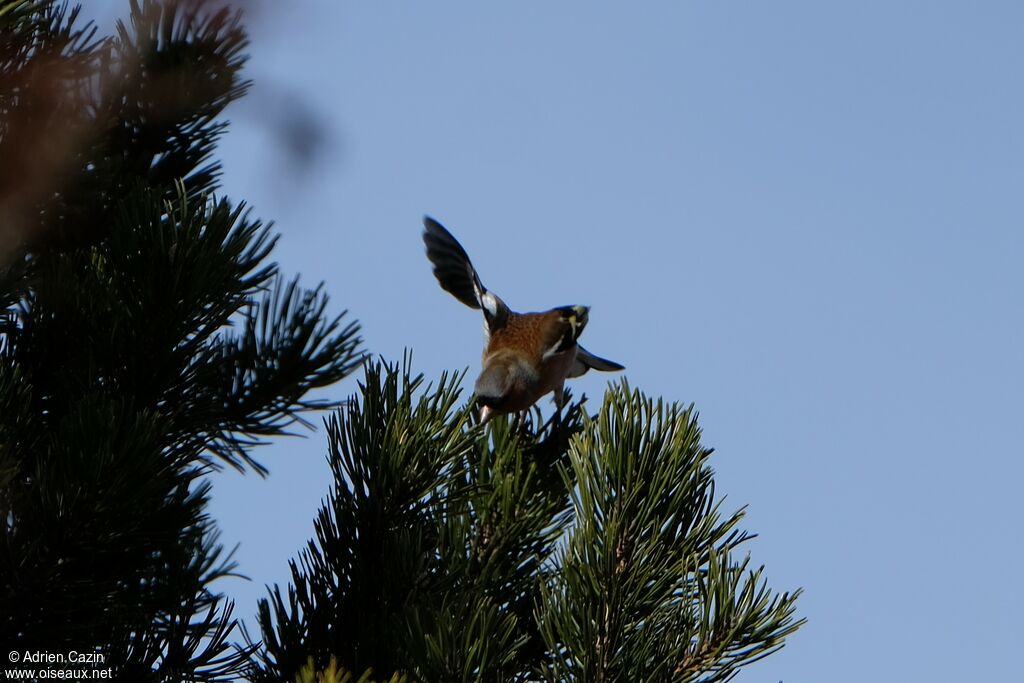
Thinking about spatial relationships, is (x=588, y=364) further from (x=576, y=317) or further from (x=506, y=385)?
(x=506, y=385)

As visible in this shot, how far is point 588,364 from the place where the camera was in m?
6.50

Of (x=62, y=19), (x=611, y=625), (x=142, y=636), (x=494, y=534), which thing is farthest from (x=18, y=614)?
(x=62, y=19)

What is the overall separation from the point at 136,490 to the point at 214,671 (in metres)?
0.54

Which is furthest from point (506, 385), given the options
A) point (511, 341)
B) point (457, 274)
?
point (457, 274)

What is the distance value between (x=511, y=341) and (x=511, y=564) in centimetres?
324

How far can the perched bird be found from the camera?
15.4ft

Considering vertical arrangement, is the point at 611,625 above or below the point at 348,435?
below

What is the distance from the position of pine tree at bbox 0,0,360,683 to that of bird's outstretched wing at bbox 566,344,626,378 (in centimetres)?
357

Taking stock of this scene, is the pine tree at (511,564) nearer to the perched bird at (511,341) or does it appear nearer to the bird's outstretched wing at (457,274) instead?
the perched bird at (511,341)

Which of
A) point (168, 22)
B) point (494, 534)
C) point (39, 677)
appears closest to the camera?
point (39, 677)

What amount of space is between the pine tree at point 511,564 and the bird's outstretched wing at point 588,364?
12.0 feet

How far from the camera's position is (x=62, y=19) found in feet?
8.23

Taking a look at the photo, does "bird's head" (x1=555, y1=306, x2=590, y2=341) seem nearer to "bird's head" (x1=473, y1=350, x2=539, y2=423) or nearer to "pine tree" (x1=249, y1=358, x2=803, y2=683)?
"bird's head" (x1=473, y1=350, x2=539, y2=423)

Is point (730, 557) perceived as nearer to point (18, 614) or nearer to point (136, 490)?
point (136, 490)
